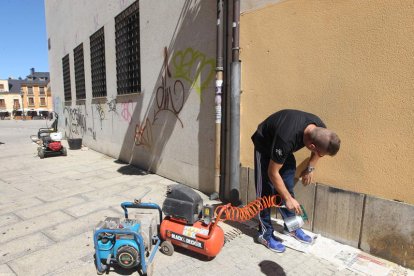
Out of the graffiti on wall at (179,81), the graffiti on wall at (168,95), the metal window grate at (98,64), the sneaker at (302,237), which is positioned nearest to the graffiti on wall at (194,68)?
the graffiti on wall at (179,81)

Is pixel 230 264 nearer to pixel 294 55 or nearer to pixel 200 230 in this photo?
pixel 200 230

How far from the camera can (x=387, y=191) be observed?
2.71 m

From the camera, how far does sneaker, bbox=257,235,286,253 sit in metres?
2.97

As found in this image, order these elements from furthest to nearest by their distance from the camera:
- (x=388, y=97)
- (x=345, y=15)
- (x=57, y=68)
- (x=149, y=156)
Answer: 1. (x=57, y=68)
2. (x=149, y=156)
3. (x=345, y=15)
4. (x=388, y=97)

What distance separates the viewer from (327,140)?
2154 millimetres

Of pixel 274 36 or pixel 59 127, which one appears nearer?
pixel 274 36

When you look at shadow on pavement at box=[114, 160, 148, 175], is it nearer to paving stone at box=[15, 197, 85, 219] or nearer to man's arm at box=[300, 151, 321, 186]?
paving stone at box=[15, 197, 85, 219]

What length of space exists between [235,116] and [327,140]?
6.17ft

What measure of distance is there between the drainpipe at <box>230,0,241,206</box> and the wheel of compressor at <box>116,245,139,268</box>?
1945mm

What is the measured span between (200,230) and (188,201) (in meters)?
0.31

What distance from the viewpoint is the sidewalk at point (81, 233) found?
8.76ft

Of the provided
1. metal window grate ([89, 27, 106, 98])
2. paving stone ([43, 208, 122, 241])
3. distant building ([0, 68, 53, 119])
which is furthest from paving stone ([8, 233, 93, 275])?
distant building ([0, 68, 53, 119])

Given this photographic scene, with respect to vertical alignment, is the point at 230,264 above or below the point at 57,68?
below

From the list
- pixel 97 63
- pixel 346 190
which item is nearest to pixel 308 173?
pixel 346 190
